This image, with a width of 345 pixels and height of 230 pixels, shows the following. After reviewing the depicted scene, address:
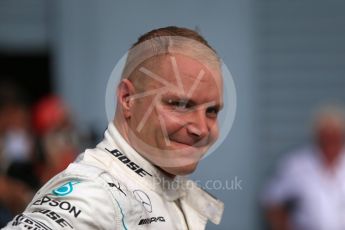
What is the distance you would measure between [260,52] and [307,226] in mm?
2012

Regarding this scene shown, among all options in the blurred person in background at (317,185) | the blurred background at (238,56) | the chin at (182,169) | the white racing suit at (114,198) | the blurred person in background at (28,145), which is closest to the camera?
the white racing suit at (114,198)

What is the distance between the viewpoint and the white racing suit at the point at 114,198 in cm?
258

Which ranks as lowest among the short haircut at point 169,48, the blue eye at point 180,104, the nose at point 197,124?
the nose at point 197,124

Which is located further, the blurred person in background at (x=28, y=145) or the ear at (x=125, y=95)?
the blurred person in background at (x=28, y=145)

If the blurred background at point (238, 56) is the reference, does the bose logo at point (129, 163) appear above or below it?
above

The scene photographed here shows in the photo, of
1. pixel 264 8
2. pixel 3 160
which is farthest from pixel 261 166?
pixel 3 160

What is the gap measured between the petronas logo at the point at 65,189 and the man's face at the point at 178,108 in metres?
0.32

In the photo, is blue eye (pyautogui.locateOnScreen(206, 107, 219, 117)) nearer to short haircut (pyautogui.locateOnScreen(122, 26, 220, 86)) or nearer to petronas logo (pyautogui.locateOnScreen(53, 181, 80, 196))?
short haircut (pyautogui.locateOnScreen(122, 26, 220, 86))

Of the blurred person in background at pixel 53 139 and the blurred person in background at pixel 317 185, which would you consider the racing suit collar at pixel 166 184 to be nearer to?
the blurred person in background at pixel 53 139

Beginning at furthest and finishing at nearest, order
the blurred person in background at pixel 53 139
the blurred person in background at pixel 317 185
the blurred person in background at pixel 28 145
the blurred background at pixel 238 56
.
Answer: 1. the blurred background at pixel 238 56
2. the blurred person in background at pixel 317 185
3. the blurred person in background at pixel 53 139
4. the blurred person in background at pixel 28 145

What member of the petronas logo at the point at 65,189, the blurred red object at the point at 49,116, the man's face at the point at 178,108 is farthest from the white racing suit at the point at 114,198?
the blurred red object at the point at 49,116

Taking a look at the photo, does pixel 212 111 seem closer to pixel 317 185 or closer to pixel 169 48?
pixel 169 48

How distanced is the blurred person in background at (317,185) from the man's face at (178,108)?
171 inches

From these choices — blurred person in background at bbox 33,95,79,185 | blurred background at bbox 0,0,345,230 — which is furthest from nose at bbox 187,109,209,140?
blurred background at bbox 0,0,345,230
